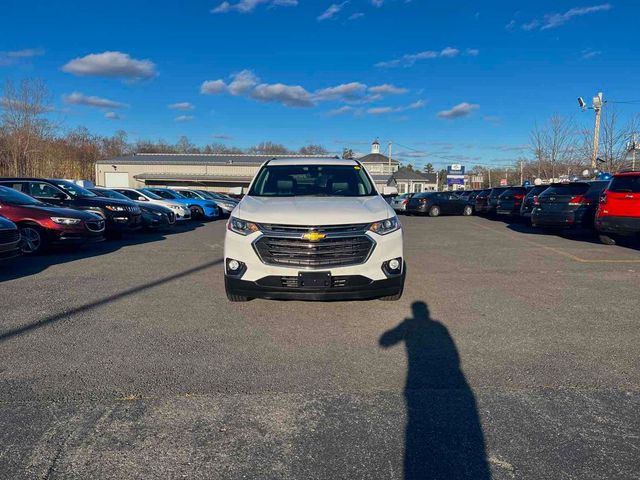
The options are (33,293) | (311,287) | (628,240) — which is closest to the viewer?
(311,287)

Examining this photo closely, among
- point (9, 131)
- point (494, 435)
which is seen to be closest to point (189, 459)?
point (494, 435)

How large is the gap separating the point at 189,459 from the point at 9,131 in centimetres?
4983

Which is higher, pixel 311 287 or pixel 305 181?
pixel 305 181

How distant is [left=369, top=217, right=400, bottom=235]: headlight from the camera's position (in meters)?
4.99

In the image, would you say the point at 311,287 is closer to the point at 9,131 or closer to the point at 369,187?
the point at 369,187

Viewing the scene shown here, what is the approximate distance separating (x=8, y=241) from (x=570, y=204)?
1326cm

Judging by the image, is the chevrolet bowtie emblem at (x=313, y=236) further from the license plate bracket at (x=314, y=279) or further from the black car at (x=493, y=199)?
the black car at (x=493, y=199)

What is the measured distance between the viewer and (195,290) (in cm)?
655

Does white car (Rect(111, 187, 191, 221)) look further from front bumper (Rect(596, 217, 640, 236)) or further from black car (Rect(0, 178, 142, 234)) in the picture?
front bumper (Rect(596, 217, 640, 236))

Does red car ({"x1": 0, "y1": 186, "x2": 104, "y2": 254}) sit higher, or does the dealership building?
the dealership building

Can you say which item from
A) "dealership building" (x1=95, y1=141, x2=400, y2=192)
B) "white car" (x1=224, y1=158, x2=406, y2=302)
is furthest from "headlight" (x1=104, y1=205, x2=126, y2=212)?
"dealership building" (x1=95, y1=141, x2=400, y2=192)

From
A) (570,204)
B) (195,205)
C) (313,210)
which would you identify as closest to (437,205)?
(570,204)

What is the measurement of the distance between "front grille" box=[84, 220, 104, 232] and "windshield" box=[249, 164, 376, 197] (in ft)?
16.3

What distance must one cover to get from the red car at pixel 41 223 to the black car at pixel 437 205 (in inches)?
747
